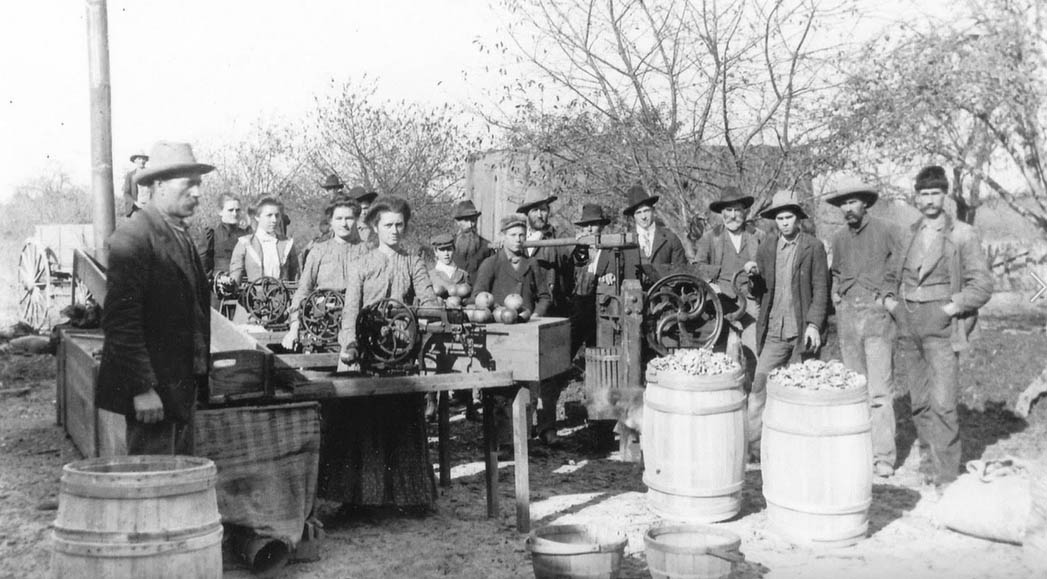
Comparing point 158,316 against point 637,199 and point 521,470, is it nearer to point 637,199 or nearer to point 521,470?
point 521,470

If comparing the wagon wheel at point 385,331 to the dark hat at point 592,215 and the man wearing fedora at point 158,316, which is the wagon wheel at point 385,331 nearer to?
the man wearing fedora at point 158,316

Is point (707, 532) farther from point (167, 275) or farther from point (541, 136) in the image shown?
point (541, 136)

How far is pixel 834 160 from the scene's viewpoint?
10094mm

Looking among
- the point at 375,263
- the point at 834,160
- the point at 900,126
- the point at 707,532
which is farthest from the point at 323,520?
the point at 900,126

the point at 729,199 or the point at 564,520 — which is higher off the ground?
the point at 729,199

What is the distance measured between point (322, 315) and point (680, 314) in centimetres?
261

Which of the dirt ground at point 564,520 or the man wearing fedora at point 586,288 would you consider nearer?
the dirt ground at point 564,520

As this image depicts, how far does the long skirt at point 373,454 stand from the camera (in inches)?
252

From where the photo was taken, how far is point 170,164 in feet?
16.3

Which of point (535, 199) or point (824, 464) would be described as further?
point (535, 199)

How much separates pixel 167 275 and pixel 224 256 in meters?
6.05

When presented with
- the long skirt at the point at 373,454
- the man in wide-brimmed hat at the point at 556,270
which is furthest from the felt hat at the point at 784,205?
the long skirt at the point at 373,454

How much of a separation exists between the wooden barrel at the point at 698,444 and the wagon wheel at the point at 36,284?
50.6 feet

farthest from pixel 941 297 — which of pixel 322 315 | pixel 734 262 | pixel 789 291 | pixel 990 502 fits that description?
pixel 322 315
